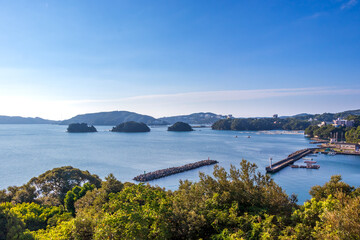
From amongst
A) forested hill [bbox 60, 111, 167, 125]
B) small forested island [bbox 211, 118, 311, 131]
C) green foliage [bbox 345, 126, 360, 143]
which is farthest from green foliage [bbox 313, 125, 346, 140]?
forested hill [bbox 60, 111, 167, 125]

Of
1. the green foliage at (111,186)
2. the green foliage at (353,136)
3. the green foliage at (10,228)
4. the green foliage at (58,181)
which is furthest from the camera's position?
the green foliage at (353,136)

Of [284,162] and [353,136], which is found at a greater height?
[353,136]

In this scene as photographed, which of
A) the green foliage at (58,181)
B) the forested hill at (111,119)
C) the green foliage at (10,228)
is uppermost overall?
the forested hill at (111,119)

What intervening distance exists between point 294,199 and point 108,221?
5.54 metres

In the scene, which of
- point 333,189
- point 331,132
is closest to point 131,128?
point 331,132

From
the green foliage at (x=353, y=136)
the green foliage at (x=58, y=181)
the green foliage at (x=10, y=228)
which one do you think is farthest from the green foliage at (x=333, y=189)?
the green foliage at (x=353, y=136)

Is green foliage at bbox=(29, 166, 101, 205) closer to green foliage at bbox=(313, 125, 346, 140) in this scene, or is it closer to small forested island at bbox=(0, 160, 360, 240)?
small forested island at bbox=(0, 160, 360, 240)

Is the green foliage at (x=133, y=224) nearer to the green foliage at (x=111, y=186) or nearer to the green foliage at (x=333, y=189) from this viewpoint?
the green foliage at (x=333, y=189)

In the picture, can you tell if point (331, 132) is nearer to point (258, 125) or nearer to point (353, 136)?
point (353, 136)

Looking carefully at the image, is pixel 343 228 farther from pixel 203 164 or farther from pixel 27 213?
pixel 203 164

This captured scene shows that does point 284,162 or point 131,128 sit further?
point 131,128

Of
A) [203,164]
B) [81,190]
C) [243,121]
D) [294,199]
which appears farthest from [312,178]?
[243,121]

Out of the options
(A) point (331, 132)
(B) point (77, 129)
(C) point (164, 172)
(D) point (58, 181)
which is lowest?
(C) point (164, 172)

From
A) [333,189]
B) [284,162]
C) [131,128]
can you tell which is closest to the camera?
[333,189]
